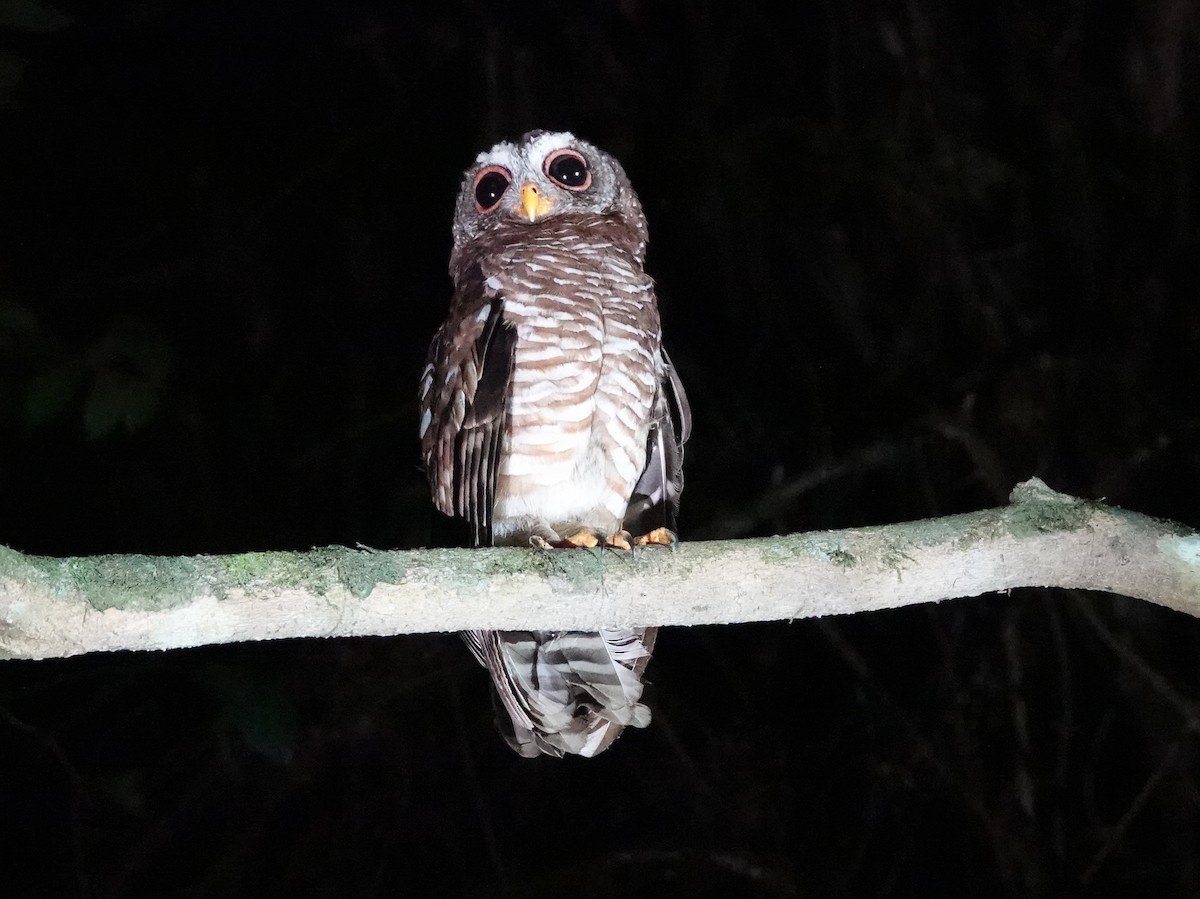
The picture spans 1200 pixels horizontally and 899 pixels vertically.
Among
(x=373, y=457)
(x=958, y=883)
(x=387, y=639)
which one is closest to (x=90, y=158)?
(x=373, y=457)

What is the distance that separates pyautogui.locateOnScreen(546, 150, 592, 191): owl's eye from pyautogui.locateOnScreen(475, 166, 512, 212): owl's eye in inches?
3.9

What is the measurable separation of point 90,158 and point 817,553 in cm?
237

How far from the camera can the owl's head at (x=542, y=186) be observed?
2.33 metres

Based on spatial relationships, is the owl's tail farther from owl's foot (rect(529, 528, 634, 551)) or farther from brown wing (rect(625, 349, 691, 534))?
brown wing (rect(625, 349, 691, 534))

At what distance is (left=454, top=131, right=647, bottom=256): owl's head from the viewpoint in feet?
7.65

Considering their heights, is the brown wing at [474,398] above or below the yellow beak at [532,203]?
below

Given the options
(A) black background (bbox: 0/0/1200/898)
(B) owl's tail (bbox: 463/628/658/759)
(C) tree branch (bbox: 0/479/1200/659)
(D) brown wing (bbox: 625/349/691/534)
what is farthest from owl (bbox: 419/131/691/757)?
(A) black background (bbox: 0/0/1200/898)

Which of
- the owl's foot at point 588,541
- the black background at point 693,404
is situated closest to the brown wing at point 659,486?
the owl's foot at point 588,541

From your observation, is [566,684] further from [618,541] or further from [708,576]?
[708,576]

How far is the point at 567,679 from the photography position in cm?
198

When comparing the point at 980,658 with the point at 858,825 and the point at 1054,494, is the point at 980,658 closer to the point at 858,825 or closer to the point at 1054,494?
the point at 858,825

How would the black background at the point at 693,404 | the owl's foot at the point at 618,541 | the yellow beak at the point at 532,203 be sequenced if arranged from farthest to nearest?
the black background at the point at 693,404
the yellow beak at the point at 532,203
the owl's foot at the point at 618,541

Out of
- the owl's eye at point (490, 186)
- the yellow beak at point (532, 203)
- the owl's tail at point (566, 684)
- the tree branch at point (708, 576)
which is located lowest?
the owl's tail at point (566, 684)

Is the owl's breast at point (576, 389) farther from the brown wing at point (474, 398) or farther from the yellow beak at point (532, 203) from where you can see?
the yellow beak at point (532, 203)
